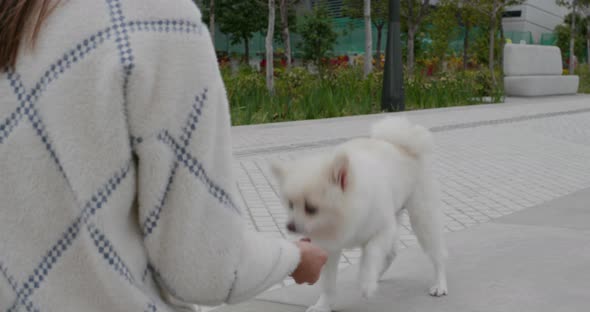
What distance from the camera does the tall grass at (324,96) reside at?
47.8 ft

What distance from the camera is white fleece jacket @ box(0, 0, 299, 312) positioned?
1251 millimetres

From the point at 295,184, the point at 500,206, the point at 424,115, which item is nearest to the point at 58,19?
the point at 295,184

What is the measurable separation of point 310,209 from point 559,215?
156 inches

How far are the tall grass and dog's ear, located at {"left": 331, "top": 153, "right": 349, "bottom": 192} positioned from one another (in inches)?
408

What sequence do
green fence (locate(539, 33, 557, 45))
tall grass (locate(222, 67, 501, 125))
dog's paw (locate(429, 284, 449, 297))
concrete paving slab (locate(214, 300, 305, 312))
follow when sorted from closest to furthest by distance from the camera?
concrete paving slab (locate(214, 300, 305, 312)) < dog's paw (locate(429, 284, 449, 297)) < tall grass (locate(222, 67, 501, 125)) < green fence (locate(539, 33, 557, 45))

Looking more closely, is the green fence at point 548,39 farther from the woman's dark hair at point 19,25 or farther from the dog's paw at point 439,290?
the woman's dark hair at point 19,25

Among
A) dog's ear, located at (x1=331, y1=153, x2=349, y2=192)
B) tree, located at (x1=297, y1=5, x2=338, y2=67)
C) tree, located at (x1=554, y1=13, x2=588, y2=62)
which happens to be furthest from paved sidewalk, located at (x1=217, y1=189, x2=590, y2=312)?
tree, located at (x1=554, y1=13, x2=588, y2=62)

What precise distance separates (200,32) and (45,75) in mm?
262

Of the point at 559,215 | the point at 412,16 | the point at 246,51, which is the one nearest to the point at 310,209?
the point at 559,215

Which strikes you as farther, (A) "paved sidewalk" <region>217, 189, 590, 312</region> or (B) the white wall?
(B) the white wall

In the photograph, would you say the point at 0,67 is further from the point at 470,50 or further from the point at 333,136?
the point at 470,50

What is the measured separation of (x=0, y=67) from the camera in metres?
1.28

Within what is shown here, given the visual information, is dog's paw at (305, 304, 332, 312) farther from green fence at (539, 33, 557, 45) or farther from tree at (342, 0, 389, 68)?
green fence at (539, 33, 557, 45)

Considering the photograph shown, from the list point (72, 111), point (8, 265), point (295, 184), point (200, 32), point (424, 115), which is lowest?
point (424, 115)
